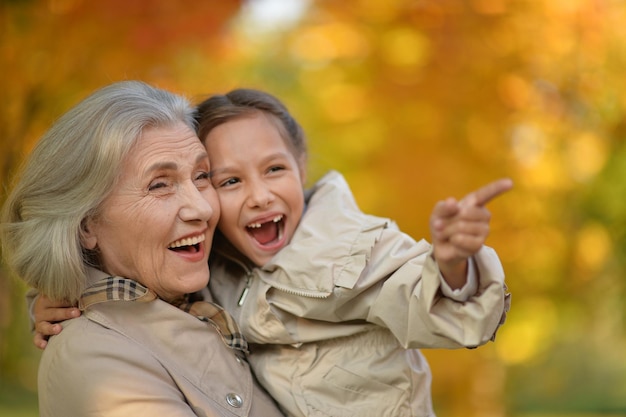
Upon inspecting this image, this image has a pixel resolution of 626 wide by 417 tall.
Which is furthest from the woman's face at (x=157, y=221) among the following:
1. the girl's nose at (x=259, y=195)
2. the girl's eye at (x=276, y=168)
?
the girl's eye at (x=276, y=168)

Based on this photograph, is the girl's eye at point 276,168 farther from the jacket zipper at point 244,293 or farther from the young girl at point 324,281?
the jacket zipper at point 244,293

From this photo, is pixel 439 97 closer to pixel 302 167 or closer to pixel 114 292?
pixel 302 167

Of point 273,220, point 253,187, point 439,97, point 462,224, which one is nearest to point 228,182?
point 253,187

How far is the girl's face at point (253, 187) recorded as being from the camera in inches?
119

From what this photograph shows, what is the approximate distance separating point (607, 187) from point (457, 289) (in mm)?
5820

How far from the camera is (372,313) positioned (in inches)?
103

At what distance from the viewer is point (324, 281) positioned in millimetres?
2664

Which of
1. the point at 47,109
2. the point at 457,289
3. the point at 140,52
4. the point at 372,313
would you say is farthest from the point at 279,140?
the point at 47,109

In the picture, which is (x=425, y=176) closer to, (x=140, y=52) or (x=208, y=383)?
(x=140, y=52)

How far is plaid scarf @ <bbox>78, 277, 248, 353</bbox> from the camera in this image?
8.53 feet

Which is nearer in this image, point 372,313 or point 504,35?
point 372,313

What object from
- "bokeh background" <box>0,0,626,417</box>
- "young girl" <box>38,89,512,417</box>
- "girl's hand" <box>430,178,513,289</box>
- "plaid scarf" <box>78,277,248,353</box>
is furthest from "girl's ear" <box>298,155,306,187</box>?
"bokeh background" <box>0,0,626,417</box>

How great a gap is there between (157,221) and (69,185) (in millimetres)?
286

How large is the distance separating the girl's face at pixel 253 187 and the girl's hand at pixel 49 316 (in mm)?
649
